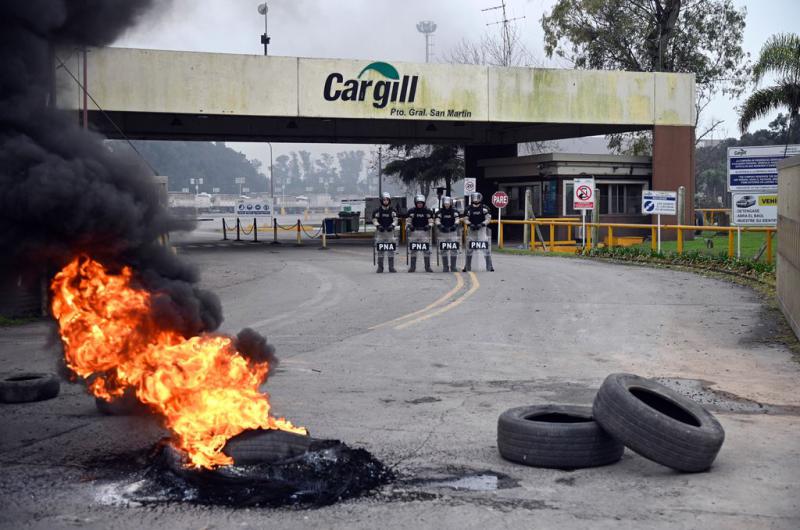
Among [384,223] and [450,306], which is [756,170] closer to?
[384,223]

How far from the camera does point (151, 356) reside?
7.32m

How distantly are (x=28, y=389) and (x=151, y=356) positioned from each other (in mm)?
2612

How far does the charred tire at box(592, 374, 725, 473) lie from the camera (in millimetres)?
6551

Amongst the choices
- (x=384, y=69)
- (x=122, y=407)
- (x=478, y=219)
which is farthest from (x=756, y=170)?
(x=122, y=407)

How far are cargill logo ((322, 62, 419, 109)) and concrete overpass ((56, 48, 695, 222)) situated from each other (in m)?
0.04

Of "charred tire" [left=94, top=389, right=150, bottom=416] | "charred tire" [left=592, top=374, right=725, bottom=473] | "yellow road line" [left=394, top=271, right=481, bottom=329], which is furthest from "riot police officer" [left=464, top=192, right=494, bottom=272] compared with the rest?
"charred tire" [left=592, top=374, right=725, bottom=473]

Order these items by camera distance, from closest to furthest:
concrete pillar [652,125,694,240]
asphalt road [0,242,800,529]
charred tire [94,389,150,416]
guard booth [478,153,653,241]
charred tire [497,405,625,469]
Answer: asphalt road [0,242,800,529] < charred tire [497,405,625,469] < charred tire [94,389,150,416] < concrete pillar [652,125,694,240] < guard booth [478,153,653,241]

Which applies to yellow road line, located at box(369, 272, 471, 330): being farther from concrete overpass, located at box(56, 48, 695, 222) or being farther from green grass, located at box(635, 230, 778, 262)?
concrete overpass, located at box(56, 48, 695, 222)

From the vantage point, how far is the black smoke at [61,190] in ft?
22.9

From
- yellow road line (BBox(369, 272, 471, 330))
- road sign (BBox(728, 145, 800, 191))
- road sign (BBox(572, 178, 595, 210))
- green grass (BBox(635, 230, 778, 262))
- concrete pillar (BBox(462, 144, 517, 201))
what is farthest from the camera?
concrete pillar (BBox(462, 144, 517, 201))

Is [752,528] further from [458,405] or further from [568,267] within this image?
[568,267]

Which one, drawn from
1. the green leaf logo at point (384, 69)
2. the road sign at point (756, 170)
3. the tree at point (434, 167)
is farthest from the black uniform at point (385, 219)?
the tree at point (434, 167)

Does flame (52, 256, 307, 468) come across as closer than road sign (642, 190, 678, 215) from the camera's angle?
Yes

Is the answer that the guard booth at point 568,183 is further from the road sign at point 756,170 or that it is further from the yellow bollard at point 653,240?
the road sign at point 756,170
